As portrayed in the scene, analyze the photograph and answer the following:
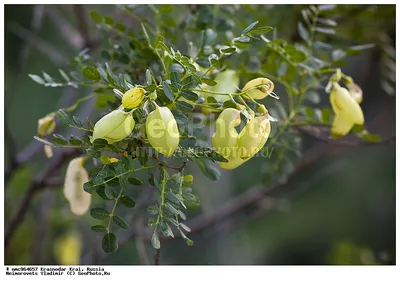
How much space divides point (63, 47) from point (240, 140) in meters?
1.16

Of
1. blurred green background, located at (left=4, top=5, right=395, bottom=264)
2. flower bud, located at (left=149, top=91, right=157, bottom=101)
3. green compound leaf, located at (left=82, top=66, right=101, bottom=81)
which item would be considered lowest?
blurred green background, located at (left=4, top=5, right=395, bottom=264)

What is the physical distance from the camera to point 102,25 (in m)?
0.54

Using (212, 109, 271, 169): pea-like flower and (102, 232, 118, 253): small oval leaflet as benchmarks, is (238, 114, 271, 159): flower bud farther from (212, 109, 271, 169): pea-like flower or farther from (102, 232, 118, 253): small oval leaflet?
(102, 232, 118, 253): small oval leaflet

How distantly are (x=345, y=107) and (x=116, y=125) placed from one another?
9.2 inches

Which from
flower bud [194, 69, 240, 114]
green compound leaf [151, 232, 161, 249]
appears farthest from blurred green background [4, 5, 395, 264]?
green compound leaf [151, 232, 161, 249]

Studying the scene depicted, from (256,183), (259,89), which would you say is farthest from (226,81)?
(256,183)

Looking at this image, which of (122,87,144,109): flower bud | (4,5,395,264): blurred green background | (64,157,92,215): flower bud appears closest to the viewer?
(122,87,144,109): flower bud

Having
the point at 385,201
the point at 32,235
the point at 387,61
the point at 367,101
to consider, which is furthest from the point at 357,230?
the point at 32,235

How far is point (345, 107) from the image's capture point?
19.7 inches

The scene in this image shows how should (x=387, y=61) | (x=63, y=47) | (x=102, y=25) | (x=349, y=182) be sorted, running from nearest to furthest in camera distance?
(x=102, y=25)
(x=387, y=61)
(x=63, y=47)
(x=349, y=182)

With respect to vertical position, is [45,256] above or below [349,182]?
above

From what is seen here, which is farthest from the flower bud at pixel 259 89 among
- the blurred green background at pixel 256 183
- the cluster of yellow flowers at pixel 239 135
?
the blurred green background at pixel 256 183

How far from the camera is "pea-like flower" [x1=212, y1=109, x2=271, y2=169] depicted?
38 centimetres
